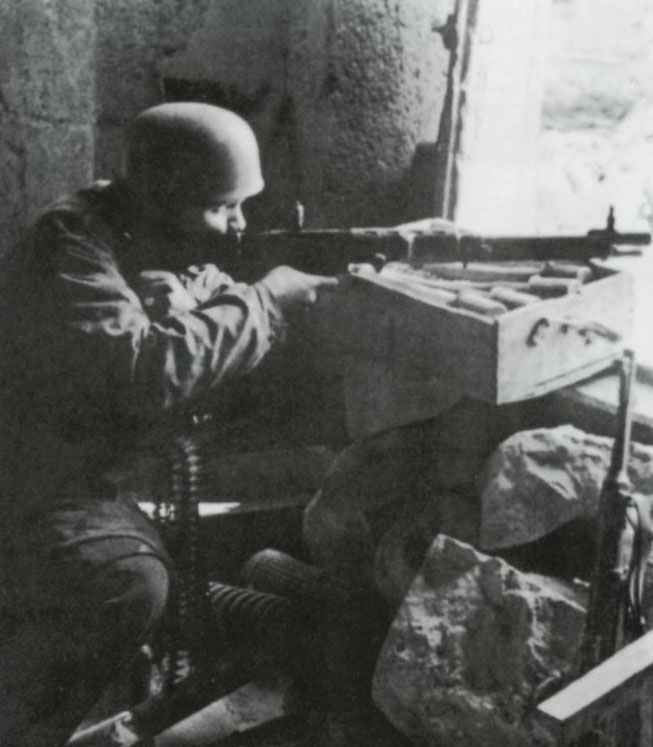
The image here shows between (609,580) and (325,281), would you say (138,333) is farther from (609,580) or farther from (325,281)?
(609,580)

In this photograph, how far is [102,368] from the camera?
3848mm

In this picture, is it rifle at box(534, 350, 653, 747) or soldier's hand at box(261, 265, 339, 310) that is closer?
rifle at box(534, 350, 653, 747)

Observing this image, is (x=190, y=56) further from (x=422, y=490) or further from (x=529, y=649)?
(x=529, y=649)

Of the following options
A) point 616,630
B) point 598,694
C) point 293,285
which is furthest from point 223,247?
point 598,694

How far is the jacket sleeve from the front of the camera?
3828 millimetres

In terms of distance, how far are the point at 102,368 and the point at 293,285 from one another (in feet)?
2.45

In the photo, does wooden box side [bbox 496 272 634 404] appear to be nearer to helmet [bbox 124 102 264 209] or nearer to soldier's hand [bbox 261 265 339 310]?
soldier's hand [bbox 261 265 339 310]

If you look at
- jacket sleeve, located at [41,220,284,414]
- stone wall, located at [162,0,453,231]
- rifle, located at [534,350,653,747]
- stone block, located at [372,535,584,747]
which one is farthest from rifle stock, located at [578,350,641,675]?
stone wall, located at [162,0,453,231]

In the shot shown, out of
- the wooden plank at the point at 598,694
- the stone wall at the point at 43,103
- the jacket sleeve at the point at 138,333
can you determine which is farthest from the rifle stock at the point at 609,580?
the stone wall at the point at 43,103

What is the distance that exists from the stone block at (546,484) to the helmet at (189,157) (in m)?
1.43

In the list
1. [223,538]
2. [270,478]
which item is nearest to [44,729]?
[223,538]

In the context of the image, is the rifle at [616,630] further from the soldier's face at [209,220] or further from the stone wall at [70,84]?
the stone wall at [70,84]

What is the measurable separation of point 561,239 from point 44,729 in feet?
8.24

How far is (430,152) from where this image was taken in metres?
5.76
